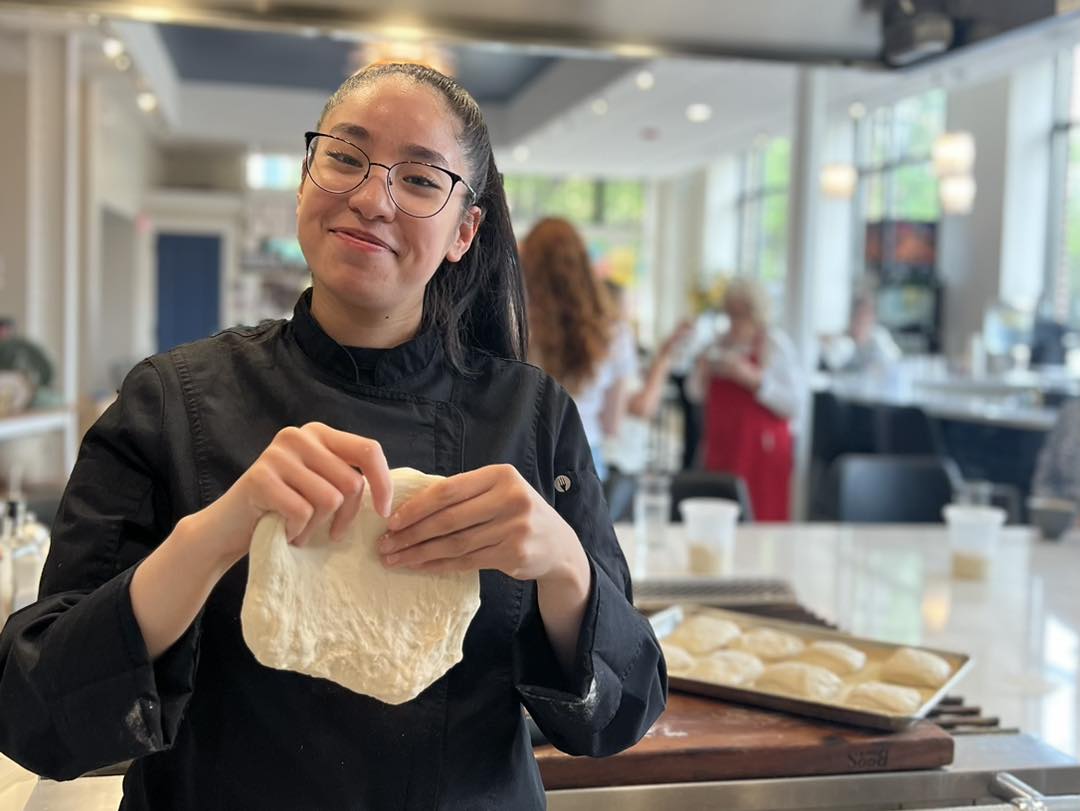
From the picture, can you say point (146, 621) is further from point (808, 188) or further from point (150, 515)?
point (808, 188)

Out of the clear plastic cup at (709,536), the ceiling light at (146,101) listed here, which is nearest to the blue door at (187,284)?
the ceiling light at (146,101)

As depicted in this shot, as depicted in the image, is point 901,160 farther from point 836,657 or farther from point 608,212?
point 836,657

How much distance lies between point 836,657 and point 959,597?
0.80 metres

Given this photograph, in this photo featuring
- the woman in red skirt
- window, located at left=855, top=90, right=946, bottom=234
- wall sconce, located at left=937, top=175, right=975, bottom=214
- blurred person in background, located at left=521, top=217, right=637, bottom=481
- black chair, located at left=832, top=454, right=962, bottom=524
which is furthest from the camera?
window, located at left=855, top=90, right=946, bottom=234

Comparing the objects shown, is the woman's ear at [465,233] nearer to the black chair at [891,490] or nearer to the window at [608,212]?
the black chair at [891,490]

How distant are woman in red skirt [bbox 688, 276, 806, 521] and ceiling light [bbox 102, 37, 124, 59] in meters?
4.44

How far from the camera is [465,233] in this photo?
3.47ft

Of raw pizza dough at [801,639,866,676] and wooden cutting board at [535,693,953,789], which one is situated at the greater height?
raw pizza dough at [801,639,866,676]

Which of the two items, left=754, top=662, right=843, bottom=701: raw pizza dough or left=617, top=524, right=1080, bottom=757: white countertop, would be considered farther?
left=617, top=524, right=1080, bottom=757: white countertop

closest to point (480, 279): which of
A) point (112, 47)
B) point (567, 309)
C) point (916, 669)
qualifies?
point (916, 669)

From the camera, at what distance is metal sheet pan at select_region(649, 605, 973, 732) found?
4.42 ft

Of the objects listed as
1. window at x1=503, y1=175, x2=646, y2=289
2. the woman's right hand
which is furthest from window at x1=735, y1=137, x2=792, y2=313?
the woman's right hand

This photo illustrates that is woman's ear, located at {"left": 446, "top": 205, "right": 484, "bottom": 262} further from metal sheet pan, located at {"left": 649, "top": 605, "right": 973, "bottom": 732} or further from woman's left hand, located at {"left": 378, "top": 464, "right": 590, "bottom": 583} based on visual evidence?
metal sheet pan, located at {"left": 649, "top": 605, "right": 973, "bottom": 732}

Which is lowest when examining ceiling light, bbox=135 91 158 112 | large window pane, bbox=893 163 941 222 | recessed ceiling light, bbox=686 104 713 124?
large window pane, bbox=893 163 941 222
